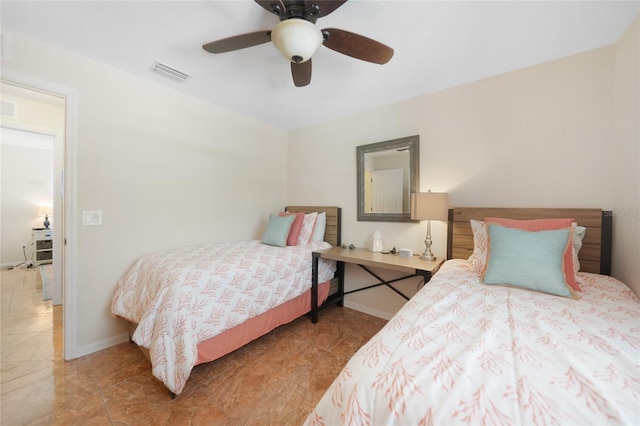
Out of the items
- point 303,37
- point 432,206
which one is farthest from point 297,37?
point 432,206

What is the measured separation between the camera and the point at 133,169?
83.6 inches

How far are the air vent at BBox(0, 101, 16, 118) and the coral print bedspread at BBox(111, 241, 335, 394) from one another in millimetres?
2328

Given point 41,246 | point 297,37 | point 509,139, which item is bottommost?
point 41,246

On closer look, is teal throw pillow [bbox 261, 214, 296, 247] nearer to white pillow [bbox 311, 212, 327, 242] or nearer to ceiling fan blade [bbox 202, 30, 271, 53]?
white pillow [bbox 311, 212, 327, 242]

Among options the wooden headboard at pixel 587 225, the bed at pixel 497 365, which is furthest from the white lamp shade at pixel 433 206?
the bed at pixel 497 365

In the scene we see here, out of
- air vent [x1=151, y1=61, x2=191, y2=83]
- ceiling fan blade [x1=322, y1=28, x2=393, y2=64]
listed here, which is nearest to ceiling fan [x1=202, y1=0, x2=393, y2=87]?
ceiling fan blade [x1=322, y1=28, x2=393, y2=64]

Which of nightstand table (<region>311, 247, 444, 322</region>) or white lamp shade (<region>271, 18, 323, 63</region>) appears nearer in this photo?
white lamp shade (<region>271, 18, 323, 63</region>)

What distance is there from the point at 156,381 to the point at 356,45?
2.57 meters

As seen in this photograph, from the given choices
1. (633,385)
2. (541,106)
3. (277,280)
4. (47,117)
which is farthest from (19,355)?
(541,106)

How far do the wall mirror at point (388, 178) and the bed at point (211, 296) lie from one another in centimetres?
81

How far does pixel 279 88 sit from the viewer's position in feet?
7.64

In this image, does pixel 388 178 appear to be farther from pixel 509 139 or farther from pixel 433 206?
pixel 509 139

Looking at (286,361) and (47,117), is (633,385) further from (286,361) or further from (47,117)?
(47,117)

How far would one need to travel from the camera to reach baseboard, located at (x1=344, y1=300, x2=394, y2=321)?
102 inches
